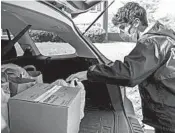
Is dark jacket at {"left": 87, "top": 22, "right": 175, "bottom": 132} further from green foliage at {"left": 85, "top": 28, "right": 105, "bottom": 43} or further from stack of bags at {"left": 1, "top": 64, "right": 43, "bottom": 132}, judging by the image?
green foliage at {"left": 85, "top": 28, "right": 105, "bottom": 43}

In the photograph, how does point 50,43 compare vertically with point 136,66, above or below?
below

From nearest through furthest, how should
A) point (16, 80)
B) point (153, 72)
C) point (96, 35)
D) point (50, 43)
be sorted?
point (16, 80) < point (153, 72) < point (50, 43) < point (96, 35)

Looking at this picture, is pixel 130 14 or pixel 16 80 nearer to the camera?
pixel 16 80

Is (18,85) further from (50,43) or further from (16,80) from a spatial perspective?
(50,43)

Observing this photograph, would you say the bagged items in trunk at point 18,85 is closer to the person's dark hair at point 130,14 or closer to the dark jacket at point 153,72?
the dark jacket at point 153,72

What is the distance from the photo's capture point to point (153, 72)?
4.98ft

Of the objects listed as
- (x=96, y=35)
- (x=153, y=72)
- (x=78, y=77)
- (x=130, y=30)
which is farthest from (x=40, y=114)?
(x=96, y=35)

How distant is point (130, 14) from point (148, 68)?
18.0 inches

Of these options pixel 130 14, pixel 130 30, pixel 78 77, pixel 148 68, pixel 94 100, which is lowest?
pixel 94 100

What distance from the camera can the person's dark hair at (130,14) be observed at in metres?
1.64

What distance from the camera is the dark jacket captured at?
1425 millimetres

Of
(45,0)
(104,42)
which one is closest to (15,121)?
(45,0)

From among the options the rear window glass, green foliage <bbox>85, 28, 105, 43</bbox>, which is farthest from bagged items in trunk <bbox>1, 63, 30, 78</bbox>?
green foliage <bbox>85, 28, 105, 43</bbox>

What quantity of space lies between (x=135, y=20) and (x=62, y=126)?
3.34 ft
